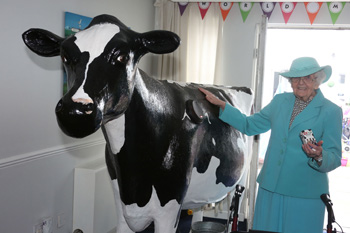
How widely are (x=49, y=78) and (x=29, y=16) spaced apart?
473 millimetres

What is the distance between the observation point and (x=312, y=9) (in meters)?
4.32

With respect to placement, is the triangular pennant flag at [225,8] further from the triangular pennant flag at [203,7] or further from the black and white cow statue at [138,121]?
the black and white cow statue at [138,121]

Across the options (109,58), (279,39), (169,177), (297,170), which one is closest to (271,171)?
(297,170)

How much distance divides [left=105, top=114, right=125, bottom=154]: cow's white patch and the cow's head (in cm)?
13

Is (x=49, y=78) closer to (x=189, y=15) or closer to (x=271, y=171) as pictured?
(x=271, y=171)

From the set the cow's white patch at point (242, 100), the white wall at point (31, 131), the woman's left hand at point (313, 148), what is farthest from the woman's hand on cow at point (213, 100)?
the white wall at point (31, 131)

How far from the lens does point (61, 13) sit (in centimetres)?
289

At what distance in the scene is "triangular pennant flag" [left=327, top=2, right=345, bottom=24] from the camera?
4238 mm

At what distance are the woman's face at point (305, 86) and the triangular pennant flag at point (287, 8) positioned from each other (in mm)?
2647

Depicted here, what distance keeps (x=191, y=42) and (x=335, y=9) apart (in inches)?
63.6

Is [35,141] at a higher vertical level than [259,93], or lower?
lower

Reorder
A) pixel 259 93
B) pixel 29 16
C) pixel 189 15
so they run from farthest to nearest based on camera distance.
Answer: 1. pixel 189 15
2. pixel 259 93
3. pixel 29 16

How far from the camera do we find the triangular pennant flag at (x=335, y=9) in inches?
167

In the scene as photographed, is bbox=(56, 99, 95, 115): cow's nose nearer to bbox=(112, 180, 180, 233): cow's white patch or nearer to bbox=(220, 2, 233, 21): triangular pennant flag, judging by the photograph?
bbox=(112, 180, 180, 233): cow's white patch
